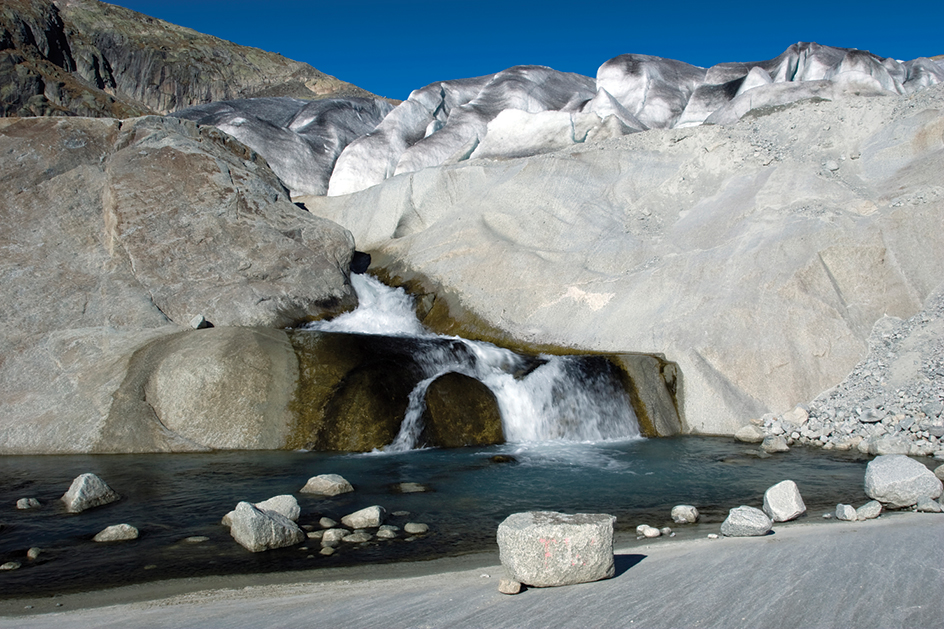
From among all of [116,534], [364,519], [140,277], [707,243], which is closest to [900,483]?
[364,519]

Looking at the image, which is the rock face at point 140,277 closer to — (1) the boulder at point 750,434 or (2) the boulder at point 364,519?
(2) the boulder at point 364,519

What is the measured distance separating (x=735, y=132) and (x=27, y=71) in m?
51.0

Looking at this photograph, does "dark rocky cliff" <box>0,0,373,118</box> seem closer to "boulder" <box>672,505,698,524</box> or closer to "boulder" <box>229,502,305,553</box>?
"boulder" <box>229,502,305,553</box>

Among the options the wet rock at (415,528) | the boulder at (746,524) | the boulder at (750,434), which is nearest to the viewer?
the boulder at (746,524)

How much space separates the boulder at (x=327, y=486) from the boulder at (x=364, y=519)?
1345 millimetres

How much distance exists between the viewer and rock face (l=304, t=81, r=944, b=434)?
48.1 ft

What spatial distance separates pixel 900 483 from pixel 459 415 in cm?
729

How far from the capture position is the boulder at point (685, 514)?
23.9 feet

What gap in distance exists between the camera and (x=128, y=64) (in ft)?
236

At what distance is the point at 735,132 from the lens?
21.9 m

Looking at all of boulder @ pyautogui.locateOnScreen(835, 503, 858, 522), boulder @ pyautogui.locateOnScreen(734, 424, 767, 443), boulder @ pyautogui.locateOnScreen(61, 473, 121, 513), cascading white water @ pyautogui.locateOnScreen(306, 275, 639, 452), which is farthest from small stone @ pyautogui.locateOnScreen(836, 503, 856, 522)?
boulder @ pyautogui.locateOnScreen(61, 473, 121, 513)

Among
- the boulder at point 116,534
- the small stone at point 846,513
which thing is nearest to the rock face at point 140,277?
the boulder at point 116,534

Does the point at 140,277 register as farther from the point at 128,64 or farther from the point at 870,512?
the point at 128,64

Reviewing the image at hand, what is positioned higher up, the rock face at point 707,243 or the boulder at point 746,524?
the rock face at point 707,243
